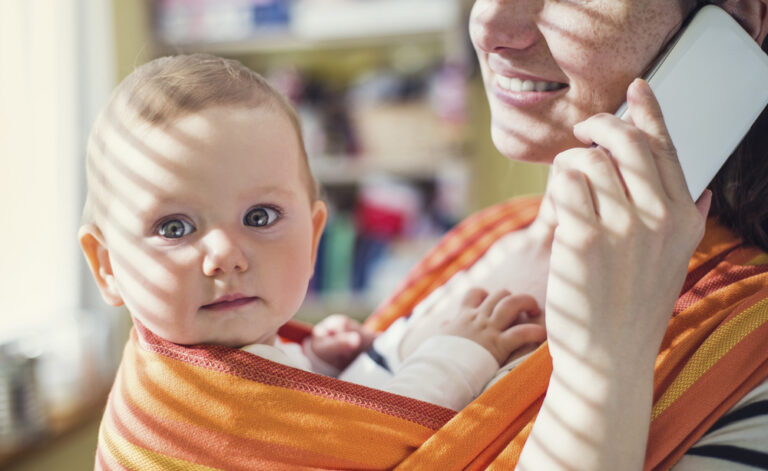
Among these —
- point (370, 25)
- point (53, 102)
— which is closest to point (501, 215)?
point (370, 25)

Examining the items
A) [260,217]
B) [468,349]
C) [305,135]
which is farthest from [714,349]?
[305,135]

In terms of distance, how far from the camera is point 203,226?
2.28 ft

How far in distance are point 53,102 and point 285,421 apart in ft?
6.39

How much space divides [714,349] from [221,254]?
1.62ft

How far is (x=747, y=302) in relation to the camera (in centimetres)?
68

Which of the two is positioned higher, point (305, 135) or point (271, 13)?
point (271, 13)

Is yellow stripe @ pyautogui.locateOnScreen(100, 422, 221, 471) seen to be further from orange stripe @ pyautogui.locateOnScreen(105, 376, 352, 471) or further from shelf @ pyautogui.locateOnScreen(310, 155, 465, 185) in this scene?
shelf @ pyautogui.locateOnScreen(310, 155, 465, 185)

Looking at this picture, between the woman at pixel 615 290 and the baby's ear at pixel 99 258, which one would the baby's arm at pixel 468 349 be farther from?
the baby's ear at pixel 99 258

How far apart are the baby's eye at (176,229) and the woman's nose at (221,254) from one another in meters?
0.02

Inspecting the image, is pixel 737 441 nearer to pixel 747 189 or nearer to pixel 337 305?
pixel 747 189

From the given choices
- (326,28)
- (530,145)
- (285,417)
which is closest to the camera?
(285,417)

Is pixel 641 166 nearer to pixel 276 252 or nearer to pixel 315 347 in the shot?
pixel 276 252

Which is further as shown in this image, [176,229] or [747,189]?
[747,189]

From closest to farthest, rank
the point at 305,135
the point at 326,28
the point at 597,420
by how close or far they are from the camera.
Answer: the point at 597,420 < the point at 305,135 < the point at 326,28
